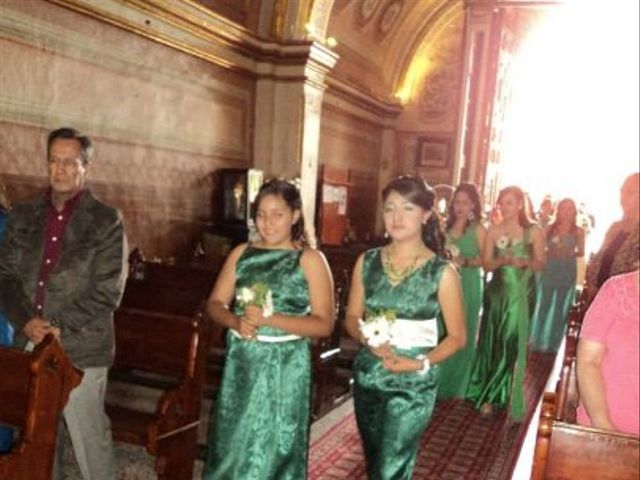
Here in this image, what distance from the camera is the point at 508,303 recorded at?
6.01m

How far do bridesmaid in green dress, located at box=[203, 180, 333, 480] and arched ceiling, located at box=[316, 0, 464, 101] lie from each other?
30.4ft

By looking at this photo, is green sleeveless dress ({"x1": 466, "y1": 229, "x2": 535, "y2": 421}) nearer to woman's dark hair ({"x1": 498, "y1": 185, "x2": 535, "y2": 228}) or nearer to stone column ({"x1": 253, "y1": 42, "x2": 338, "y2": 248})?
woman's dark hair ({"x1": 498, "y1": 185, "x2": 535, "y2": 228})

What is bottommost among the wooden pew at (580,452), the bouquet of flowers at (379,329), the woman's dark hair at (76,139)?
the wooden pew at (580,452)

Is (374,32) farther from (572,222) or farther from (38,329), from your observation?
(38,329)

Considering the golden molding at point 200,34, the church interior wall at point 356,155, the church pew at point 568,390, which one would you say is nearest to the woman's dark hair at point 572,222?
the golden molding at point 200,34

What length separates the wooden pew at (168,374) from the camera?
3.71m

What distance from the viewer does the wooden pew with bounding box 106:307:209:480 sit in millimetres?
3715

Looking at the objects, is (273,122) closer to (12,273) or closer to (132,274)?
(132,274)

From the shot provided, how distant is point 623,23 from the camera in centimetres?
1608

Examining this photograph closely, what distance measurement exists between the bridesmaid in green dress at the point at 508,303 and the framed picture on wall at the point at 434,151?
9.33 metres

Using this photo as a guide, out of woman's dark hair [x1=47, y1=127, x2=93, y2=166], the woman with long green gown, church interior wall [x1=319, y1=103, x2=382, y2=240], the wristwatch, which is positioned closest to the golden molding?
church interior wall [x1=319, y1=103, x2=382, y2=240]

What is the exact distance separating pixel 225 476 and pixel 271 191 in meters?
1.41

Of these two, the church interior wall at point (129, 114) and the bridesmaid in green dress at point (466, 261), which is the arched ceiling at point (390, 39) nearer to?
the church interior wall at point (129, 114)

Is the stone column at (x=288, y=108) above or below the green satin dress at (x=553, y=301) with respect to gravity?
above
